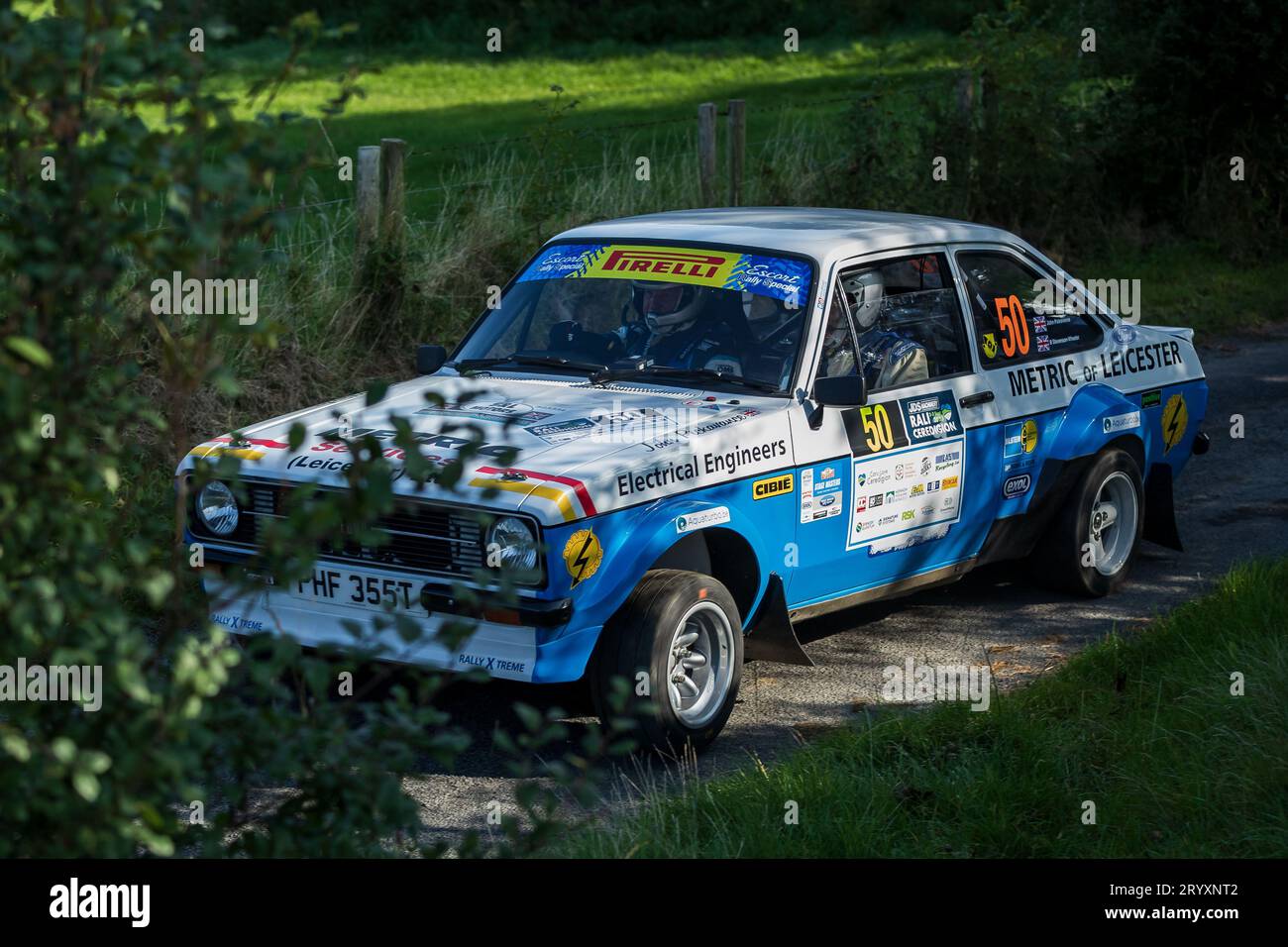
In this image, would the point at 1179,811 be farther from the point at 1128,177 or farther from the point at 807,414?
the point at 1128,177

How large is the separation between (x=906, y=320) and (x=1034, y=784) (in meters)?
2.45

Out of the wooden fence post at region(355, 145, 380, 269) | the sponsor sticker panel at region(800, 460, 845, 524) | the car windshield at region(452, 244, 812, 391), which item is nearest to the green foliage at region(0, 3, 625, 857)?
the sponsor sticker panel at region(800, 460, 845, 524)

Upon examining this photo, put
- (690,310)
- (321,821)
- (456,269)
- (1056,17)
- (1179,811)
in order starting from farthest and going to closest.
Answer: (1056,17)
(456,269)
(690,310)
(1179,811)
(321,821)

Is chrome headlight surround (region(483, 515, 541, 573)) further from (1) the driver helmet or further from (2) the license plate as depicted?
(1) the driver helmet

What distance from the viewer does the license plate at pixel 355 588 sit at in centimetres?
542

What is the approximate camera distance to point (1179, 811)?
4.86 m

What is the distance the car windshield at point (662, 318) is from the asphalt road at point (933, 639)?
1289mm

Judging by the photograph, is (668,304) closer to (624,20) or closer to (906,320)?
(906,320)

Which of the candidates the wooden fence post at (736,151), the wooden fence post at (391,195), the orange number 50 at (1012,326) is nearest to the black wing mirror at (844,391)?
the orange number 50 at (1012,326)

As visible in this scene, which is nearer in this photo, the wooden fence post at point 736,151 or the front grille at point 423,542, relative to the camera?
the front grille at point 423,542

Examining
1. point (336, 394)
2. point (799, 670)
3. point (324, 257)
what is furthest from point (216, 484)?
point (324, 257)

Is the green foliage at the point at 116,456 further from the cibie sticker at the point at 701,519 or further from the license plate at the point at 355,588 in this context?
the cibie sticker at the point at 701,519

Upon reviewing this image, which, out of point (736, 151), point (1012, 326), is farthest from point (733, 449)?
point (736, 151)
